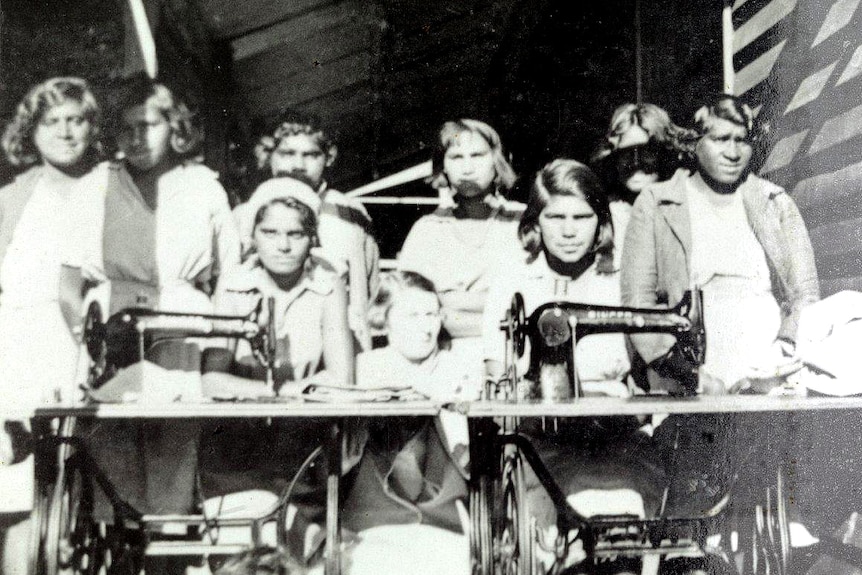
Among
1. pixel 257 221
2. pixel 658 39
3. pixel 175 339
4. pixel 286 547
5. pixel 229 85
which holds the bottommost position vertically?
pixel 286 547

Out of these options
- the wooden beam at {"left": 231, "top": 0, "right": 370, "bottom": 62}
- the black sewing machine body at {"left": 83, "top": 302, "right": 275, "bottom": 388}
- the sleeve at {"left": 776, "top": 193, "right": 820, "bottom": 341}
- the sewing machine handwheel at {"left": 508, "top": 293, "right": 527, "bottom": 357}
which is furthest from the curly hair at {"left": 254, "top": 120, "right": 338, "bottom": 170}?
the sleeve at {"left": 776, "top": 193, "right": 820, "bottom": 341}

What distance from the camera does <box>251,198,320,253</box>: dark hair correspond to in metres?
2.83

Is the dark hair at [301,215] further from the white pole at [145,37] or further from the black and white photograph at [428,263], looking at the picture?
the white pole at [145,37]

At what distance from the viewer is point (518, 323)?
2.50m

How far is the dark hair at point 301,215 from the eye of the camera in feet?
9.27

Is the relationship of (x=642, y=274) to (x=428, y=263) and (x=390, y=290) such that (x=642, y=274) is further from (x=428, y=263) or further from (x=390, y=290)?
(x=390, y=290)

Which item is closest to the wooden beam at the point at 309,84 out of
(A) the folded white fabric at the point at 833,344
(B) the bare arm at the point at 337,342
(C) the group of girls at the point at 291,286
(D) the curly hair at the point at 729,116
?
(C) the group of girls at the point at 291,286

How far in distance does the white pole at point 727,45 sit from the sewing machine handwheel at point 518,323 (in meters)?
1.34

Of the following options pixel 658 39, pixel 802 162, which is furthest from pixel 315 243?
pixel 802 162

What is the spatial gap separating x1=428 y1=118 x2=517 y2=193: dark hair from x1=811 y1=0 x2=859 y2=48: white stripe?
1221 millimetres

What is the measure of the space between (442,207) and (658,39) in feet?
3.70

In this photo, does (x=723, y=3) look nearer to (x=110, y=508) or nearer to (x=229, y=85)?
(x=229, y=85)

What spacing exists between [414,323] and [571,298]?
588mm

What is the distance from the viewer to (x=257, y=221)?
112 inches
